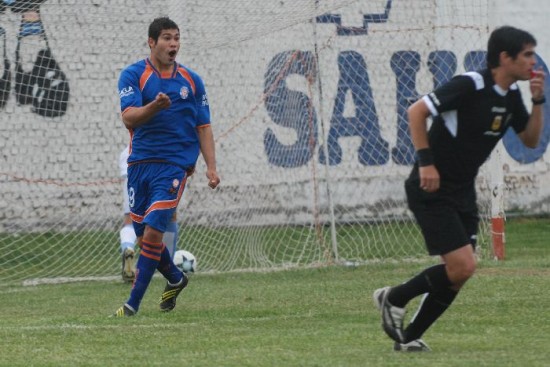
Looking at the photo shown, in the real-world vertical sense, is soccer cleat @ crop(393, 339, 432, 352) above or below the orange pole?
above

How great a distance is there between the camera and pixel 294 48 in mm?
15062

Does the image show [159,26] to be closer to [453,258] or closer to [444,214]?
[444,214]

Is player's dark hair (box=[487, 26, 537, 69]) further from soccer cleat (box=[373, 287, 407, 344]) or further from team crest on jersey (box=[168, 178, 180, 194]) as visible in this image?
team crest on jersey (box=[168, 178, 180, 194])

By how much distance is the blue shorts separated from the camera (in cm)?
895

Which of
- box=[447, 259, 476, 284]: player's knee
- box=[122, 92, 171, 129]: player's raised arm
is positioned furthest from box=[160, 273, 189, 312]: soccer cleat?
box=[447, 259, 476, 284]: player's knee

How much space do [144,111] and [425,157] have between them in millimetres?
2720

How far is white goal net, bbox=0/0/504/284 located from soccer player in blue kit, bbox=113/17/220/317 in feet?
15.1

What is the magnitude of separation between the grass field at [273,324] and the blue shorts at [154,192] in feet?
2.34

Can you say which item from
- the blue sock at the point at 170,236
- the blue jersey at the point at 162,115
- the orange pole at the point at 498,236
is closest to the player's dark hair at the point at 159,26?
the blue jersey at the point at 162,115

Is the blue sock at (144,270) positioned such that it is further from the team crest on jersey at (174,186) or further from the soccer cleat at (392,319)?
the soccer cleat at (392,319)

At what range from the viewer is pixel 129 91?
8969 millimetres

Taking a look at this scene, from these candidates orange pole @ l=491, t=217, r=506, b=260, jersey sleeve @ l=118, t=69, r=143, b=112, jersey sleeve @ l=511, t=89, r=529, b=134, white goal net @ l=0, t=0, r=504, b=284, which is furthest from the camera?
white goal net @ l=0, t=0, r=504, b=284

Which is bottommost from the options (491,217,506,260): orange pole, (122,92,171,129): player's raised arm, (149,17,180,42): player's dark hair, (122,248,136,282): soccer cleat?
(491,217,506,260): orange pole

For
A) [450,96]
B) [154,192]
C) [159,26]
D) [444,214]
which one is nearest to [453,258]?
[444,214]
